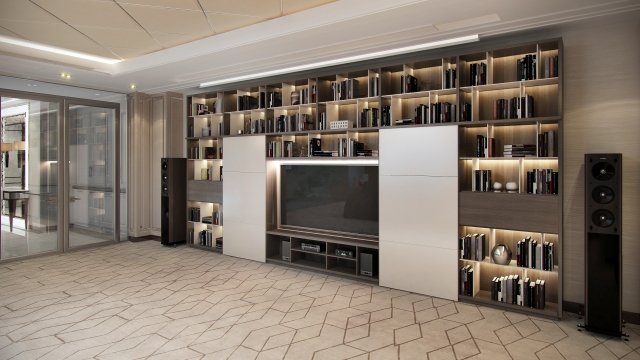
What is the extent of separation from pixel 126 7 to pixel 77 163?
13.0ft

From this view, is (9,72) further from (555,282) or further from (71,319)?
(555,282)

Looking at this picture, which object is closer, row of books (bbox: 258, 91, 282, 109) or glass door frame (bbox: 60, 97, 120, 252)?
row of books (bbox: 258, 91, 282, 109)

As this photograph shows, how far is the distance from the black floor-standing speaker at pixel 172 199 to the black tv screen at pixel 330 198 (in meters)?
2.17

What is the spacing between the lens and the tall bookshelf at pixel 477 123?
3658 mm

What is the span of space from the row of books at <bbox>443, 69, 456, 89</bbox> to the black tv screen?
126 centimetres

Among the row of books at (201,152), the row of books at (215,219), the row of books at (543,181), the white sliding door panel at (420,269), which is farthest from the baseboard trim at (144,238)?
the row of books at (543,181)

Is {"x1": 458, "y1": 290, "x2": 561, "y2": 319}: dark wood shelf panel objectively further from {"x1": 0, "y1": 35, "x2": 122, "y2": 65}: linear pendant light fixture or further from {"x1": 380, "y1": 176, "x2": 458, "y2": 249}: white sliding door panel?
{"x1": 0, "y1": 35, "x2": 122, "y2": 65}: linear pendant light fixture

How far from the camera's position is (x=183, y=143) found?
7.05m

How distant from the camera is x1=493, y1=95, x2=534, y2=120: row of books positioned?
3695 millimetres

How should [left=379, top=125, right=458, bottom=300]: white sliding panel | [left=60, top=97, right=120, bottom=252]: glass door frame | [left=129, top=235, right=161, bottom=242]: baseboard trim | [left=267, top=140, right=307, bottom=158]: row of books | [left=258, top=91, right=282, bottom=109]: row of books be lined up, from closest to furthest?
[left=379, top=125, right=458, bottom=300]: white sliding panel
[left=267, top=140, right=307, bottom=158]: row of books
[left=258, top=91, right=282, bottom=109]: row of books
[left=60, top=97, right=120, bottom=252]: glass door frame
[left=129, top=235, right=161, bottom=242]: baseboard trim

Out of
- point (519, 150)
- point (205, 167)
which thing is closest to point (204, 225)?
point (205, 167)

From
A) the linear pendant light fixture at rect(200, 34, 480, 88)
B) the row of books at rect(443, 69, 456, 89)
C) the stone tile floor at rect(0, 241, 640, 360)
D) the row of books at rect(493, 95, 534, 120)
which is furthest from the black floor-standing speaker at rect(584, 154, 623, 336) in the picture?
the linear pendant light fixture at rect(200, 34, 480, 88)

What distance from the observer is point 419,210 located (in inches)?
167

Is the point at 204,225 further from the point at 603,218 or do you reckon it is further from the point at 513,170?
the point at 603,218
